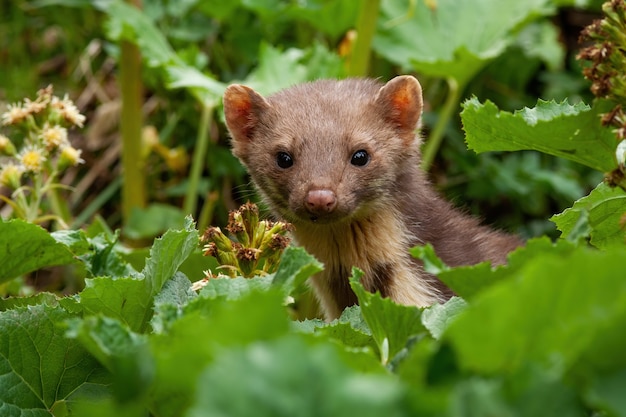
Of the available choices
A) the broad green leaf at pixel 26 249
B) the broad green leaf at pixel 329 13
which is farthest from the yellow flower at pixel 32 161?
the broad green leaf at pixel 329 13

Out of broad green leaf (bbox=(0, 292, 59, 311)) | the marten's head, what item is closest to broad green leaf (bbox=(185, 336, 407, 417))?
broad green leaf (bbox=(0, 292, 59, 311))

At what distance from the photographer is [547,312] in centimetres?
121

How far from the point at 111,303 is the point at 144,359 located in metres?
0.96

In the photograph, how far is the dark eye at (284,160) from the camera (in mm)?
3314

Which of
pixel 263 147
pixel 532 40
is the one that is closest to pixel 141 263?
pixel 263 147

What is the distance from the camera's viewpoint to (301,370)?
1.05 metres

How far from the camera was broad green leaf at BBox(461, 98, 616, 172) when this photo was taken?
2.09m

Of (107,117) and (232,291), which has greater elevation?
(232,291)

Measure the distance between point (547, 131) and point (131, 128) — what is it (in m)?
3.23

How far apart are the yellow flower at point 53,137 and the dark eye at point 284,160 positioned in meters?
0.77

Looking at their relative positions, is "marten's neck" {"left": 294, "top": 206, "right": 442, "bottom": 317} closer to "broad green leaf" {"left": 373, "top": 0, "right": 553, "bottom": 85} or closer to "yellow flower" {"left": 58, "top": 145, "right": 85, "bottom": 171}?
"yellow flower" {"left": 58, "top": 145, "right": 85, "bottom": 171}

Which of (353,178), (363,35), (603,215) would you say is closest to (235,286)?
(603,215)

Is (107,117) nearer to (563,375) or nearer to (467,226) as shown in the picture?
(467,226)

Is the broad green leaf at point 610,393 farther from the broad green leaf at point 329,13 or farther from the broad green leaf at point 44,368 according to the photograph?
the broad green leaf at point 329,13
